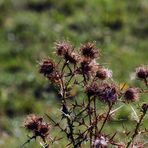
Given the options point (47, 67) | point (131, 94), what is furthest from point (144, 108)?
point (47, 67)

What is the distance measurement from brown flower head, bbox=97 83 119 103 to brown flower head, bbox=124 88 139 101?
133 mm

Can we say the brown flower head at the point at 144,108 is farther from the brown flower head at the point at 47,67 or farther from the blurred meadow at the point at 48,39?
the blurred meadow at the point at 48,39

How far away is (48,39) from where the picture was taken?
7.94m

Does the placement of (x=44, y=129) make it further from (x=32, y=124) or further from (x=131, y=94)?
(x=131, y=94)

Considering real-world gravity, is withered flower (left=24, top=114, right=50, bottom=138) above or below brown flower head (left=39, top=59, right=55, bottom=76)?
below

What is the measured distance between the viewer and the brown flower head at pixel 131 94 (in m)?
2.28

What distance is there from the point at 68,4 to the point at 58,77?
6.74 meters

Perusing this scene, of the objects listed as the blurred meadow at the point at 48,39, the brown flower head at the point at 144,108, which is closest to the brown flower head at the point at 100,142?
the brown flower head at the point at 144,108

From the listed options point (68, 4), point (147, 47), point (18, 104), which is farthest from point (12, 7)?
point (18, 104)

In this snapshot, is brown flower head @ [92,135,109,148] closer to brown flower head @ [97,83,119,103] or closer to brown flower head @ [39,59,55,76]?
brown flower head @ [97,83,119,103]

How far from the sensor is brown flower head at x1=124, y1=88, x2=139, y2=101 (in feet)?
7.48

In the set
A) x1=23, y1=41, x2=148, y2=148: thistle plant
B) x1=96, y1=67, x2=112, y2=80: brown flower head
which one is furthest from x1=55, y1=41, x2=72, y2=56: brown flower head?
x1=96, y1=67, x2=112, y2=80: brown flower head

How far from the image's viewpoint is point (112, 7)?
8758 mm

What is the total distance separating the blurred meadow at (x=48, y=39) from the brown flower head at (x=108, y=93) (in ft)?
11.4
